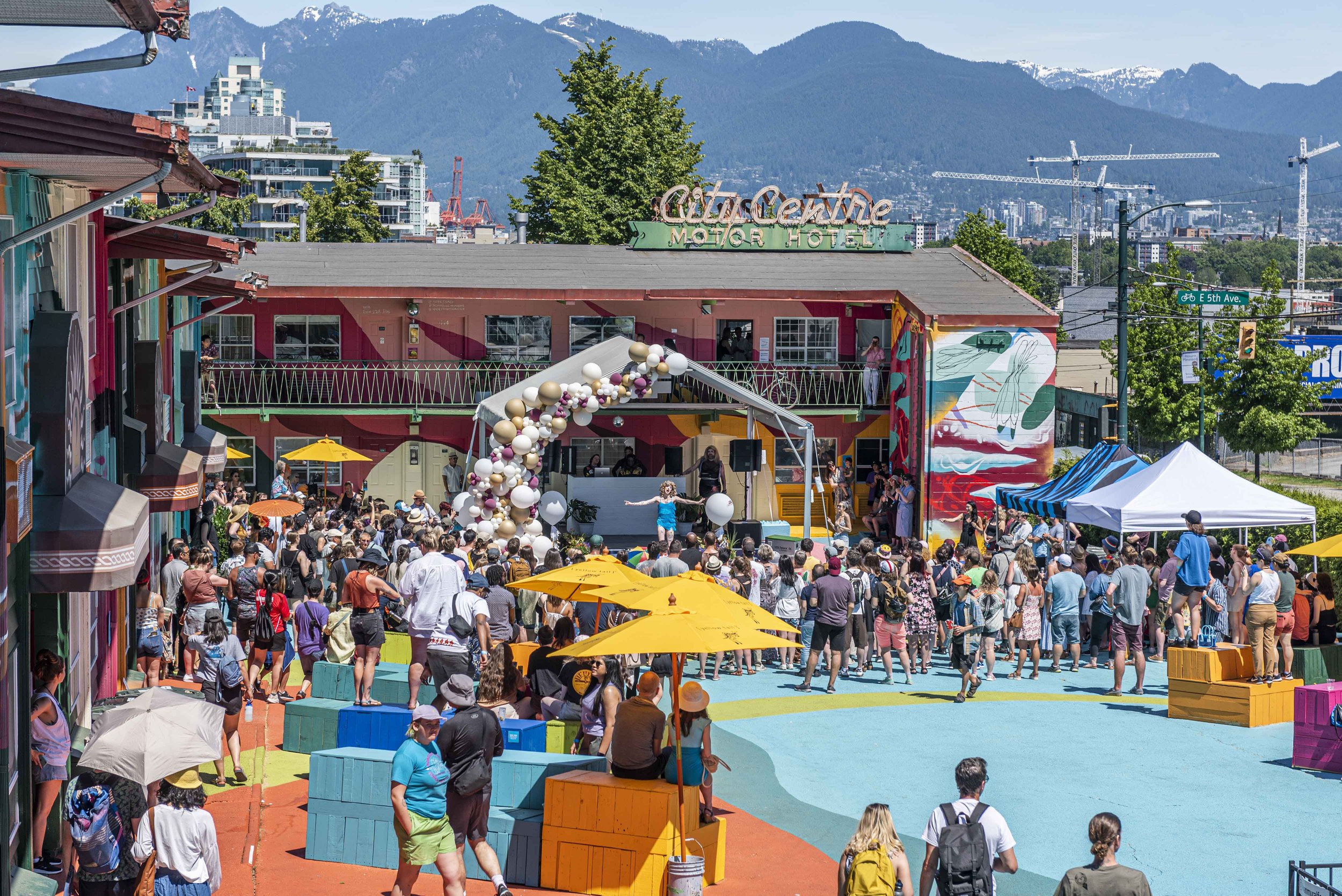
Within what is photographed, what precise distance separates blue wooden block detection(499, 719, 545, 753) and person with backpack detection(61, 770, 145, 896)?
368 cm

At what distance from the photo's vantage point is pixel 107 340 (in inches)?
572

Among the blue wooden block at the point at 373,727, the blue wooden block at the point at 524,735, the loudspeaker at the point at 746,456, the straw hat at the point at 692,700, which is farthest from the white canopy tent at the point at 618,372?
the straw hat at the point at 692,700

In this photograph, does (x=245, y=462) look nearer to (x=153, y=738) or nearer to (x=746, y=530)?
(x=746, y=530)

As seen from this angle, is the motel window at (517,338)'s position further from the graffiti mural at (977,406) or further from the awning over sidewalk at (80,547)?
the awning over sidewalk at (80,547)

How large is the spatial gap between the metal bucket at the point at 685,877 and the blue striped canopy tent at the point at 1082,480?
1267 cm

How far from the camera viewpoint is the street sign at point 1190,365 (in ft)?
107

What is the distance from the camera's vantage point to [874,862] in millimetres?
7984

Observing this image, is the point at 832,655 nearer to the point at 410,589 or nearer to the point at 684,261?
the point at 410,589

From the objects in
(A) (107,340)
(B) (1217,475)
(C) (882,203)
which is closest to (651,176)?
(C) (882,203)

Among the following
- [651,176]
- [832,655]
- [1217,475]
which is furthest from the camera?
[651,176]

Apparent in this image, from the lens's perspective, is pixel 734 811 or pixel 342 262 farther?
pixel 342 262

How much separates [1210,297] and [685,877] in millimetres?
20677

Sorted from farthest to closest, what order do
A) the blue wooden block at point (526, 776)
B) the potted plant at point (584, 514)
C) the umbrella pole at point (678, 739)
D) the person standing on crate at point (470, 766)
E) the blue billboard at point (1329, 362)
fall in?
the blue billboard at point (1329, 362) → the potted plant at point (584, 514) → the blue wooden block at point (526, 776) → the umbrella pole at point (678, 739) → the person standing on crate at point (470, 766)

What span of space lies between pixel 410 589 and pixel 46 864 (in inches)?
192
